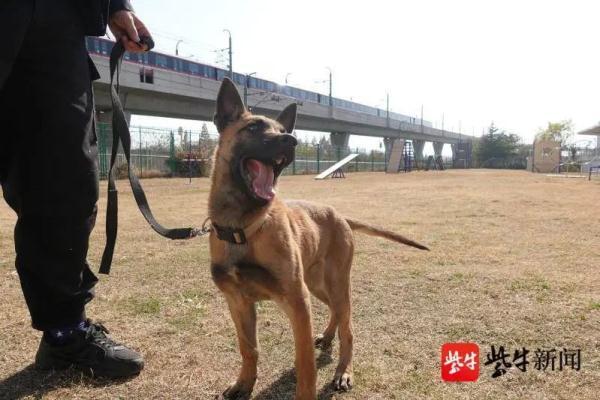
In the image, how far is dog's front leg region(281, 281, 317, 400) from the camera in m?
2.25

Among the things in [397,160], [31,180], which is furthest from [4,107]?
[397,160]

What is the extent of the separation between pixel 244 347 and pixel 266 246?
24.9 inches

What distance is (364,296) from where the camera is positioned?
156 inches

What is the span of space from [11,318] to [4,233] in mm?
4247

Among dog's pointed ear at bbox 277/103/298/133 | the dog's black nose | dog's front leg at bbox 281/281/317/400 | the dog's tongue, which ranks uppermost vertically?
dog's pointed ear at bbox 277/103/298/133

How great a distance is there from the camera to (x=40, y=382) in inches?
96.5

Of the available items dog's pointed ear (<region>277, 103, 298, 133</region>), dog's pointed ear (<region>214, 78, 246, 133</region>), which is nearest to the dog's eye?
dog's pointed ear (<region>214, 78, 246, 133</region>)

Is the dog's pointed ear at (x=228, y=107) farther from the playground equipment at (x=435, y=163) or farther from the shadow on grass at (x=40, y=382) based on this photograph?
the playground equipment at (x=435, y=163)

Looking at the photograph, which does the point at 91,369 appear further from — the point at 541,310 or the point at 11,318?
the point at 541,310

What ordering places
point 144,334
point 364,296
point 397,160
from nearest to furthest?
point 144,334 < point 364,296 < point 397,160

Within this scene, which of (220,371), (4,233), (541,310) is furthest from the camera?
(4,233)

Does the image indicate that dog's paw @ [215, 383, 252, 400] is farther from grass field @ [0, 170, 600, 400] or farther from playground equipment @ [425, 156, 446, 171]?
playground equipment @ [425, 156, 446, 171]

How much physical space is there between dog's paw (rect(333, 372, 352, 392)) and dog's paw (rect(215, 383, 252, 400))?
1.61ft

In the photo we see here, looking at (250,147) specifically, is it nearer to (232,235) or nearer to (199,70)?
(232,235)
